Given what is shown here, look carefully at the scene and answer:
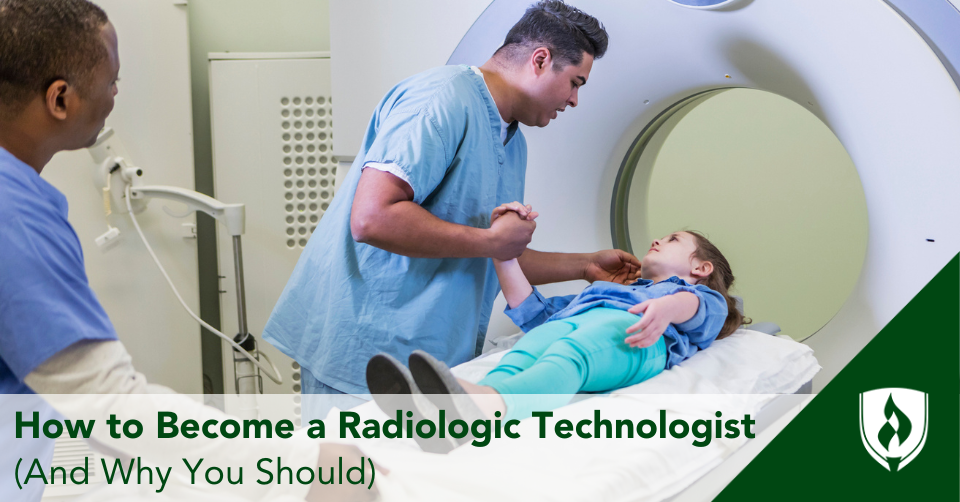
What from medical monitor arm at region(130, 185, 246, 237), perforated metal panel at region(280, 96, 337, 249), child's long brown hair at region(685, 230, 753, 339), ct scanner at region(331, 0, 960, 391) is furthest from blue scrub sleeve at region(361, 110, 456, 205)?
perforated metal panel at region(280, 96, 337, 249)

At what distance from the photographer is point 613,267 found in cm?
156

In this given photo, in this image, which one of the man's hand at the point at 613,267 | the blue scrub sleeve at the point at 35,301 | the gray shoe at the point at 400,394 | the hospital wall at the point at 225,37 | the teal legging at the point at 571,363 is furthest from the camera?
the hospital wall at the point at 225,37

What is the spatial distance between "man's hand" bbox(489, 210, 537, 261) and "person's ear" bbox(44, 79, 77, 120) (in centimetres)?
65

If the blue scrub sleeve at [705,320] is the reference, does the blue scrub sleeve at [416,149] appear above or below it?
above

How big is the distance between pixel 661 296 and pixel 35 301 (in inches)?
42.1

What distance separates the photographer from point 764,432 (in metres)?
1.01

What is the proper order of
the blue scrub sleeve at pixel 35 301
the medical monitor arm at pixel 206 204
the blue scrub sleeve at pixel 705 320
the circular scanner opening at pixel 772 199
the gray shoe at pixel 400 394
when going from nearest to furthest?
1. the blue scrub sleeve at pixel 35 301
2. the gray shoe at pixel 400 394
3. the blue scrub sleeve at pixel 705 320
4. the medical monitor arm at pixel 206 204
5. the circular scanner opening at pixel 772 199

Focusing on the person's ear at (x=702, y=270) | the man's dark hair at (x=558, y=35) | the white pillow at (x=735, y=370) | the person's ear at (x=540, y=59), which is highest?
the man's dark hair at (x=558, y=35)

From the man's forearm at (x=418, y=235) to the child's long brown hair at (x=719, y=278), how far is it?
0.61 m

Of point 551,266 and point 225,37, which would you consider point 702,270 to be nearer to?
point 551,266

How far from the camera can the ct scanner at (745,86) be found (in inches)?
42.3

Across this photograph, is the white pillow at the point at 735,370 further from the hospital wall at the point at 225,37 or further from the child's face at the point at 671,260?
the hospital wall at the point at 225,37

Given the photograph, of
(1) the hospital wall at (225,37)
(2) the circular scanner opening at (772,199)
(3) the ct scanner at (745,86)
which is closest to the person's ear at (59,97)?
(3) the ct scanner at (745,86)

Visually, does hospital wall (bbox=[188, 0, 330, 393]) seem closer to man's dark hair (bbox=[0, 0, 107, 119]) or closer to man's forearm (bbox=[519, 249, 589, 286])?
man's forearm (bbox=[519, 249, 589, 286])
